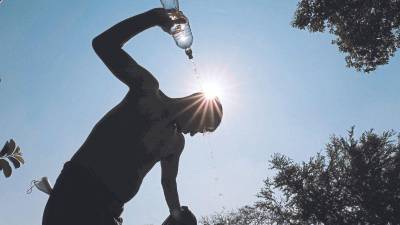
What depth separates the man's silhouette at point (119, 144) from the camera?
2.35 metres

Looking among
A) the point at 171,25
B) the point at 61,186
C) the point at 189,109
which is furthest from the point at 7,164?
the point at 171,25

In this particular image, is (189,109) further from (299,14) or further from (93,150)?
(299,14)

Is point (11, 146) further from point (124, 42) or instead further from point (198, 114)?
point (198, 114)

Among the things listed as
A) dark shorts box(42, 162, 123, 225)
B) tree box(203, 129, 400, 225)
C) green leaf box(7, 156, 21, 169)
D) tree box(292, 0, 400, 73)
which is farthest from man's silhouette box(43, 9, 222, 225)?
tree box(203, 129, 400, 225)

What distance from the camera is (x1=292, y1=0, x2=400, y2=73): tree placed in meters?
13.3

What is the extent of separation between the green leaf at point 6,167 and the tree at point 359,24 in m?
13.4

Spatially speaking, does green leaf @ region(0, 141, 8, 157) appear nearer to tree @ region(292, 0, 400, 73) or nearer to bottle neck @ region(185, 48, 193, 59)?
bottle neck @ region(185, 48, 193, 59)

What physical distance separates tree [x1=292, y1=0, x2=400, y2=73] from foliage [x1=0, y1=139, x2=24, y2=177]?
13.3 m

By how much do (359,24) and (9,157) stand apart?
13895 mm

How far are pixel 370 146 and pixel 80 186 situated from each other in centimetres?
3388

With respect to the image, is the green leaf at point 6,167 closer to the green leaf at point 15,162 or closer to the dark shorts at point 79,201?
the green leaf at point 15,162

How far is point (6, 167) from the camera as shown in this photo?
2.96 metres

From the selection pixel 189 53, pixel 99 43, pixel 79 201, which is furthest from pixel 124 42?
pixel 189 53

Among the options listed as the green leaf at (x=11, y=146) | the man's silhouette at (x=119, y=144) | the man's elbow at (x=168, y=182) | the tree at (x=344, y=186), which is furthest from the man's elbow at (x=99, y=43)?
the tree at (x=344, y=186)
